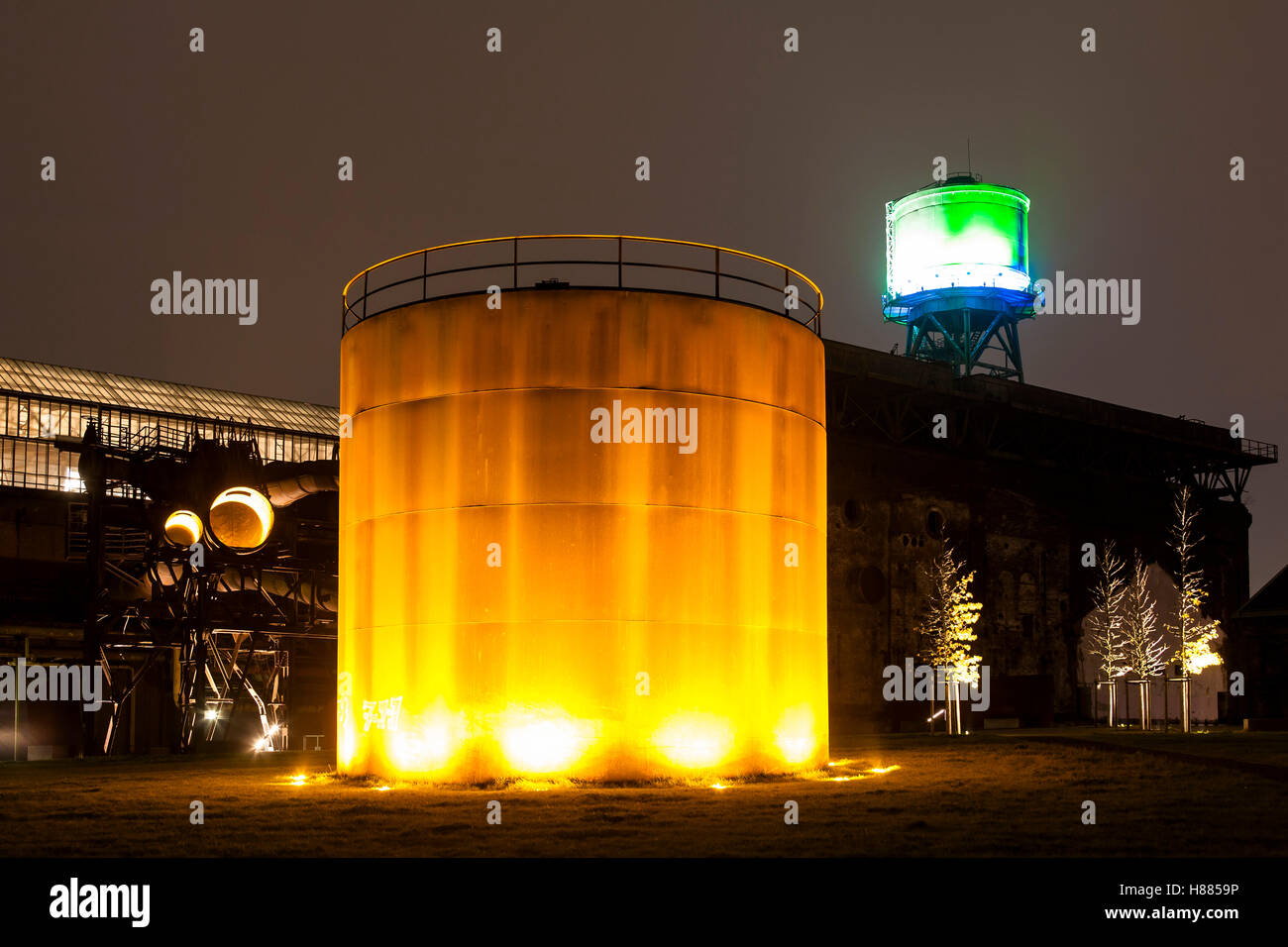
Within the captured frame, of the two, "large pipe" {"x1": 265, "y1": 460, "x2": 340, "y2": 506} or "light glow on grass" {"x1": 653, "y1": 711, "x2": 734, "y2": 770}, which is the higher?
"large pipe" {"x1": 265, "y1": 460, "x2": 340, "y2": 506}

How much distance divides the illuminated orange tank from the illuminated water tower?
50283 mm

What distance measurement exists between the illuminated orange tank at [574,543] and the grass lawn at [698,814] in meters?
0.93

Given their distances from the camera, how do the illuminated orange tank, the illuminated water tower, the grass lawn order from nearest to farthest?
the grass lawn
the illuminated orange tank
the illuminated water tower

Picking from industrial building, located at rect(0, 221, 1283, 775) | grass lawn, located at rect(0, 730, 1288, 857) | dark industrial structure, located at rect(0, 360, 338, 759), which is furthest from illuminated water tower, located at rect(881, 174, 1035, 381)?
grass lawn, located at rect(0, 730, 1288, 857)

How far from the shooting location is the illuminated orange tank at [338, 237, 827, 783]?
2270cm

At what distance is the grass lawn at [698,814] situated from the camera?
15688mm

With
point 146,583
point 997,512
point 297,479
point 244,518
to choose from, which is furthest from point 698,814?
point 997,512

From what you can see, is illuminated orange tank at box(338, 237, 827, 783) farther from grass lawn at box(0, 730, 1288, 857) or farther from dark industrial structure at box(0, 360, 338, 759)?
dark industrial structure at box(0, 360, 338, 759)

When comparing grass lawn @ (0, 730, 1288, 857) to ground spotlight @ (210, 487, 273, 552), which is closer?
grass lawn @ (0, 730, 1288, 857)
